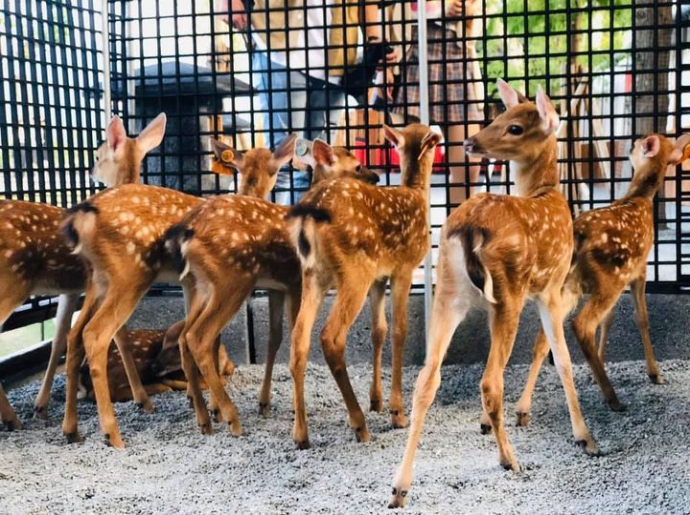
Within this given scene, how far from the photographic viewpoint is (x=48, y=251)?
4094mm

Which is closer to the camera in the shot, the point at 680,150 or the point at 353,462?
the point at 353,462

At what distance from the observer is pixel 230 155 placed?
4.62 meters

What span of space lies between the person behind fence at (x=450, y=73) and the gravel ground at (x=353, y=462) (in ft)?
4.49

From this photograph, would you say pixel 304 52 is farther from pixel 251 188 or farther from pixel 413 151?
pixel 413 151

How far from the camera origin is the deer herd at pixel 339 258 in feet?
11.1

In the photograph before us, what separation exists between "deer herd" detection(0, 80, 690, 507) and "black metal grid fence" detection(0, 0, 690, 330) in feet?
2.00

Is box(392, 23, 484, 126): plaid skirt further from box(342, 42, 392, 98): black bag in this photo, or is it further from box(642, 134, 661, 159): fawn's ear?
box(642, 134, 661, 159): fawn's ear

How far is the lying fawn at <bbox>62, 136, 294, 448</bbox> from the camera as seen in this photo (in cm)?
382

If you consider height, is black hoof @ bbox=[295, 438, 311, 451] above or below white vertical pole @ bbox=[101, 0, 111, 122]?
below

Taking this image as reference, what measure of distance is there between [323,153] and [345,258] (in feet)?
2.96

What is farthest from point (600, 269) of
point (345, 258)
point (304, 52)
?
point (304, 52)

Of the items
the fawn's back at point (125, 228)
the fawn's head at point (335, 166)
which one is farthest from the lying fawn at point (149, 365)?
the fawn's head at point (335, 166)

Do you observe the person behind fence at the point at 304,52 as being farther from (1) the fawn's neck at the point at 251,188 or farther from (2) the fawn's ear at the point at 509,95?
(2) the fawn's ear at the point at 509,95

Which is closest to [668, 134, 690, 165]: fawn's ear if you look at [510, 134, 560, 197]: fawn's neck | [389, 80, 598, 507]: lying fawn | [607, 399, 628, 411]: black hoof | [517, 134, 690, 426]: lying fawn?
[517, 134, 690, 426]: lying fawn
